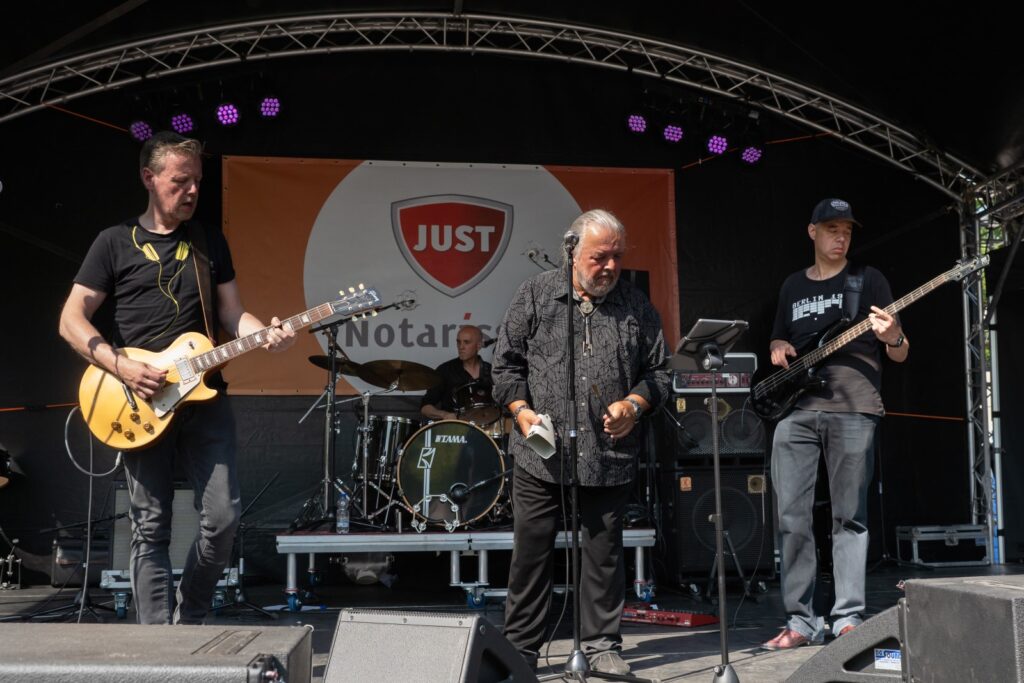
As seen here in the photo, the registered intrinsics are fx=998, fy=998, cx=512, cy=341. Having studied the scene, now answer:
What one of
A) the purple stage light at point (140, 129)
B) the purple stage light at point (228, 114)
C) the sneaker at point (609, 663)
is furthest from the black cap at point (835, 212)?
the purple stage light at point (140, 129)

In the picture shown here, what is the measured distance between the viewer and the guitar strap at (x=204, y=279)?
13.0 feet

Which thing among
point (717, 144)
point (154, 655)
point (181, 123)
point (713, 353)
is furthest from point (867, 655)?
point (181, 123)

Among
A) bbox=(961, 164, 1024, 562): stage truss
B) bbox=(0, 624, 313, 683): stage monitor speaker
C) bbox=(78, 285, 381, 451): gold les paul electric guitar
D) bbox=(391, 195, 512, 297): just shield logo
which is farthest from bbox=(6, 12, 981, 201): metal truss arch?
bbox=(0, 624, 313, 683): stage monitor speaker

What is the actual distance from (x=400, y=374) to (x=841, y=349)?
3.32 metres

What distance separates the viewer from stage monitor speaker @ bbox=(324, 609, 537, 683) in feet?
7.38

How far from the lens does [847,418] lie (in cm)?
473

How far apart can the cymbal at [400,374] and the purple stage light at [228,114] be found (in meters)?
2.26

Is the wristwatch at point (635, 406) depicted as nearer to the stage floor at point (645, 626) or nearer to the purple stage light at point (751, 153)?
the stage floor at point (645, 626)

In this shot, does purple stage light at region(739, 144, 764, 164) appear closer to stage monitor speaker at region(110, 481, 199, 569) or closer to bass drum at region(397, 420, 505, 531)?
bass drum at region(397, 420, 505, 531)

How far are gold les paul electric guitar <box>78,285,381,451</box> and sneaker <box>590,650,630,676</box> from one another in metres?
1.85

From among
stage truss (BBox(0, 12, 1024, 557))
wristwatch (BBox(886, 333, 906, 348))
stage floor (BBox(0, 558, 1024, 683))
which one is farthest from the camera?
stage truss (BBox(0, 12, 1024, 557))

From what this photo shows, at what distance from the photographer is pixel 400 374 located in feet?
23.3

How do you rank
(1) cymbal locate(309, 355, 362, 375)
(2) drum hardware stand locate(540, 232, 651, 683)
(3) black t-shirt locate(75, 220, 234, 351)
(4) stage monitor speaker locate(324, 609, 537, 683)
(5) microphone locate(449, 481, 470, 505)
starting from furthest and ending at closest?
1. (1) cymbal locate(309, 355, 362, 375)
2. (5) microphone locate(449, 481, 470, 505)
3. (3) black t-shirt locate(75, 220, 234, 351)
4. (2) drum hardware stand locate(540, 232, 651, 683)
5. (4) stage monitor speaker locate(324, 609, 537, 683)

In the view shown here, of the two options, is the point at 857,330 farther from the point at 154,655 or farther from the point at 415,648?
the point at 154,655
